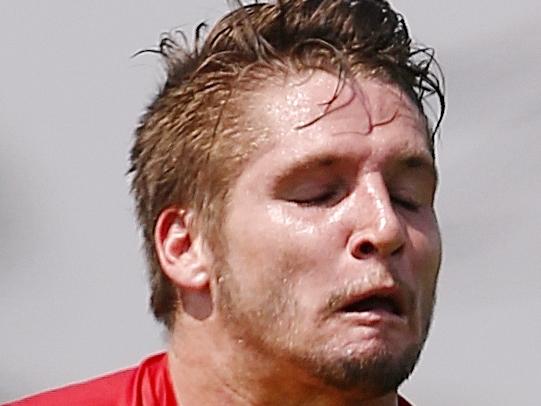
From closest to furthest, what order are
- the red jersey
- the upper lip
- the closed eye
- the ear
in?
1. the upper lip
2. the closed eye
3. the ear
4. the red jersey

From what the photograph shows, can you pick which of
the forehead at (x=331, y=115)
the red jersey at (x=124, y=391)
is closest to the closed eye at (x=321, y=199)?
the forehead at (x=331, y=115)

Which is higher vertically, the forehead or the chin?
the forehead

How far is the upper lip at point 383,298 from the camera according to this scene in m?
5.84

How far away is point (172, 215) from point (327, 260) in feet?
2.18

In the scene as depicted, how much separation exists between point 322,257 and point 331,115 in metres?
0.40

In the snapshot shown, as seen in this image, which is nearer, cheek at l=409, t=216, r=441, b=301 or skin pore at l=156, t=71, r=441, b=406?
skin pore at l=156, t=71, r=441, b=406

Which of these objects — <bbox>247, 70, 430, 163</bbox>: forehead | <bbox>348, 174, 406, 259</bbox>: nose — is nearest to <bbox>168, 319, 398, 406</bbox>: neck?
<bbox>348, 174, 406, 259</bbox>: nose

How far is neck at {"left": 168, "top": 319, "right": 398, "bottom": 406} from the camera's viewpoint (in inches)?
239

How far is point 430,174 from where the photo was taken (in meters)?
6.17

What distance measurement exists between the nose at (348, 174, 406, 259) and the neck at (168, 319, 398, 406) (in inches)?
15.1

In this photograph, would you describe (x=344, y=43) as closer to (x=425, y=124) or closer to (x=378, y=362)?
(x=425, y=124)

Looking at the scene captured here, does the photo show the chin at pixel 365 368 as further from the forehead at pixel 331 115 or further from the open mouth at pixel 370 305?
the forehead at pixel 331 115

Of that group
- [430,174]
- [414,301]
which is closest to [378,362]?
[414,301]

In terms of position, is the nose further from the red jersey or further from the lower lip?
the red jersey
